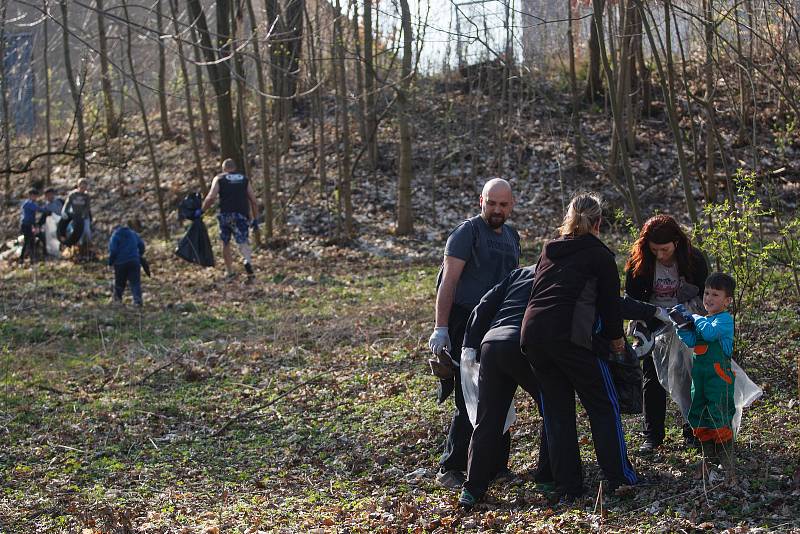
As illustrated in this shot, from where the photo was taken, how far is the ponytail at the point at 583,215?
5031mm

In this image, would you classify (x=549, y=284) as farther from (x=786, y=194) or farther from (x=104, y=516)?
(x=786, y=194)

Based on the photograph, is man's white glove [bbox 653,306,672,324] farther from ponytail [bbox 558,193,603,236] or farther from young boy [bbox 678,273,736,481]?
ponytail [bbox 558,193,603,236]

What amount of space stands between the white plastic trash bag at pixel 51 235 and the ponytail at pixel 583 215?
15.4 metres

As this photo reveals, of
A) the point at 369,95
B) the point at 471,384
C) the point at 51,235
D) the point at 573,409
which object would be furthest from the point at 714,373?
the point at 51,235

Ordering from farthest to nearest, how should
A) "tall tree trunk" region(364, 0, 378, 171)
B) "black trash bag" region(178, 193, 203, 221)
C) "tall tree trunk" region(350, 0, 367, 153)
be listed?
"tall tree trunk" region(364, 0, 378, 171) < "tall tree trunk" region(350, 0, 367, 153) < "black trash bag" region(178, 193, 203, 221)

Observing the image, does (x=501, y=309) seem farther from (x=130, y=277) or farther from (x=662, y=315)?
(x=130, y=277)

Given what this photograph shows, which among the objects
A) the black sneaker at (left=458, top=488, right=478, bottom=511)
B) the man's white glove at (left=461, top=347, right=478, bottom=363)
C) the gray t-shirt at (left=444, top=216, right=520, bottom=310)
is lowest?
the black sneaker at (left=458, top=488, right=478, bottom=511)

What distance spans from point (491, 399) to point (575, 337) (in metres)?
0.67

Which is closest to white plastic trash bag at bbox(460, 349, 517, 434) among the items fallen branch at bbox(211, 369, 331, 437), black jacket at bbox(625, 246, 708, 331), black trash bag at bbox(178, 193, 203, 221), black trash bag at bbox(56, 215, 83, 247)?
black jacket at bbox(625, 246, 708, 331)

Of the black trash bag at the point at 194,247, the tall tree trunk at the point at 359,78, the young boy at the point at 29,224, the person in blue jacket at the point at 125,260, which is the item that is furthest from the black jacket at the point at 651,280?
the young boy at the point at 29,224

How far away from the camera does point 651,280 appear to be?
19.0 ft

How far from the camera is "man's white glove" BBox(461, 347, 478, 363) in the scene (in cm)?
545

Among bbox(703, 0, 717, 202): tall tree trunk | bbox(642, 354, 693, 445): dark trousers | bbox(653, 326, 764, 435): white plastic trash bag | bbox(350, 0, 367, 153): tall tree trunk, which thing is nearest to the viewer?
bbox(653, 326, 764, 435): white plastic trash bag

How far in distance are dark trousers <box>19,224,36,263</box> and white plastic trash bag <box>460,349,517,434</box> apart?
14.7m
